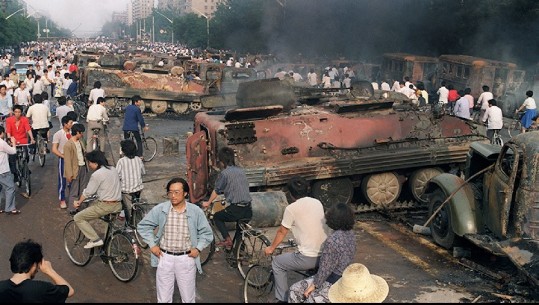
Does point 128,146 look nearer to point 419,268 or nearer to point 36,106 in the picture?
point 419,268

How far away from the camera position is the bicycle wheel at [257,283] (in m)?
7.91

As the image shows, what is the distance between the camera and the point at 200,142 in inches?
484

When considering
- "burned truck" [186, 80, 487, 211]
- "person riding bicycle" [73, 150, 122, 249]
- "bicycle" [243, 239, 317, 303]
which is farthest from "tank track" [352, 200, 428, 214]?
"person riding bicycle" [73, 150, 122, 249]

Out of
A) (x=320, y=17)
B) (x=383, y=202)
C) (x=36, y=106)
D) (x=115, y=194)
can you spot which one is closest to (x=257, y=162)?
(x=383, y=202)

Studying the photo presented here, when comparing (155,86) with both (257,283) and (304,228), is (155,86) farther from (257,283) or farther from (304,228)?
(304,228)

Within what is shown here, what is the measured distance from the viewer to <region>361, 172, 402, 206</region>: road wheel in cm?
1267

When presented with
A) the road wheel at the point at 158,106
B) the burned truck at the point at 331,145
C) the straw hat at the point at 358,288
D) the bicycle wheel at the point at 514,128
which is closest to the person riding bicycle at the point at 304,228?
the straw hat at the point at 358,288

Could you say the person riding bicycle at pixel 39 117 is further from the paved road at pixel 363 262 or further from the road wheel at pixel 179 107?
the road wheel at pixel 179 107

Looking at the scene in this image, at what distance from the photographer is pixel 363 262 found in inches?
382

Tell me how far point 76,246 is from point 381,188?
5872 millimetres

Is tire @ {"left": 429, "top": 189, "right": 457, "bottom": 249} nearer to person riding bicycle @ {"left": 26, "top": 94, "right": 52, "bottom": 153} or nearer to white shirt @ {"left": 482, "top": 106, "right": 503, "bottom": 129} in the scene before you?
white shirt @ {"left": 482, "top": 106, "right": 503, "bottom": 129}

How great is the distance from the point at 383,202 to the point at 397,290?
4313 mm

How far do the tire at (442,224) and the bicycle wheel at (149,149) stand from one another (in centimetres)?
902

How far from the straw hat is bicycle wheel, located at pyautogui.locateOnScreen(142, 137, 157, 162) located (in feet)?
40.1
